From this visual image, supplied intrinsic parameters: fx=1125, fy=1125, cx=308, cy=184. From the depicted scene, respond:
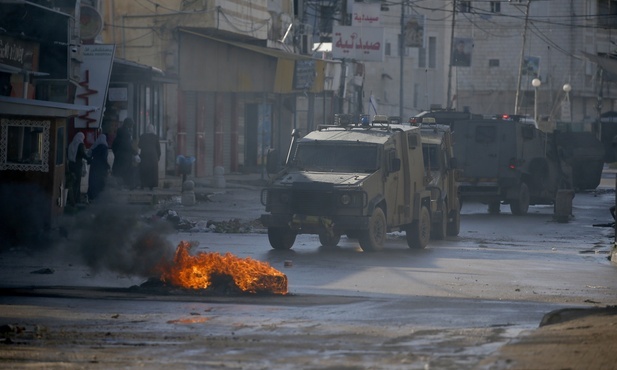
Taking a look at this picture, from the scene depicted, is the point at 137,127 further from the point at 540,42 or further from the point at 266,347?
the point at 540,42

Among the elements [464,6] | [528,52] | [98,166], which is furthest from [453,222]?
[528,52]

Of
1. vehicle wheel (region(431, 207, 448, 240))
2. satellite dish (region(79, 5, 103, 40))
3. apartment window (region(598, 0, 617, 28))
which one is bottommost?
vehicle wheel (region(431, 207, 448, 240))

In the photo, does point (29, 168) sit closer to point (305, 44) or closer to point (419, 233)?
point (419, 233)

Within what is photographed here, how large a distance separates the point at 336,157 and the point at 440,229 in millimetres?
4091

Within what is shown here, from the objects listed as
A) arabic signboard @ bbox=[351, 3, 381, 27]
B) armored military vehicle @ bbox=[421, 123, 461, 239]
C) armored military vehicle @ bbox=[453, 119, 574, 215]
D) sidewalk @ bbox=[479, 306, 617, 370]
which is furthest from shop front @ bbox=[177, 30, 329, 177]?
sidewalk @ bbox=[479, 306, 617, 370]

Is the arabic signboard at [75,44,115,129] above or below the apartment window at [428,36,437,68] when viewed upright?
below

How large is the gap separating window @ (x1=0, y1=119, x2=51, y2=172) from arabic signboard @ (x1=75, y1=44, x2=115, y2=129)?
6.79m

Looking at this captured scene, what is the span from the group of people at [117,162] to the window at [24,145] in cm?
442

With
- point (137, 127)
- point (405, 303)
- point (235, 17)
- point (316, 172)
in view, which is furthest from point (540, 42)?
point (405, 303)

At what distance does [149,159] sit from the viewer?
28.1 metres

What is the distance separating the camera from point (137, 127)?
33062 millimetres

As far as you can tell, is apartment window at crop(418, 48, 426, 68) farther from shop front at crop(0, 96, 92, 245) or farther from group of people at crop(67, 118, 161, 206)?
shop front at crop(0, 96, 92, 245)

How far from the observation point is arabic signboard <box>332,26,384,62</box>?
4119 cm

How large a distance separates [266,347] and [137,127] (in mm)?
24674
